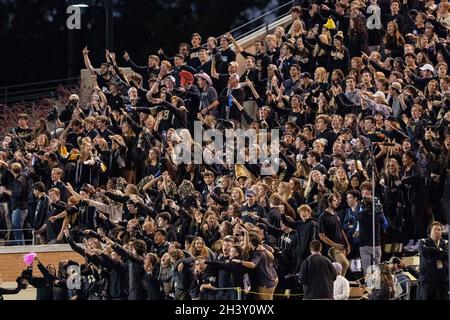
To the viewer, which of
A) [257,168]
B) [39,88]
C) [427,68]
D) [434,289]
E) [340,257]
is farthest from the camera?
[39,88]

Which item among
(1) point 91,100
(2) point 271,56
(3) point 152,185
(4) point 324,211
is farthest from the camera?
(1) point 91,100

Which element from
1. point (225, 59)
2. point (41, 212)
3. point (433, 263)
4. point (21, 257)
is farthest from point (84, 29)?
point (433, 263)

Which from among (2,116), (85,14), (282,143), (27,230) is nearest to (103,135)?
(27,230)

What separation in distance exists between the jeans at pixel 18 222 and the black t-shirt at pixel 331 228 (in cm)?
713

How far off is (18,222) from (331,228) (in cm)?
744

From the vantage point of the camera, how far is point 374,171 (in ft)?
82.1

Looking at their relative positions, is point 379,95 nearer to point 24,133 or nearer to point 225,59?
point 225,59

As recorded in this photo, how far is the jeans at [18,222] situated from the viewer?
29730 millimetres

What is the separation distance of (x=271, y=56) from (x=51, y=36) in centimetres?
1827

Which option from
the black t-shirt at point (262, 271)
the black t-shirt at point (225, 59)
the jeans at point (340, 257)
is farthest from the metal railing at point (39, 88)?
the black t-shirt at point (262, 271)

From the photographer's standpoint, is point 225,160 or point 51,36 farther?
point 51,36

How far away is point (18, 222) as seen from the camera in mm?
29828

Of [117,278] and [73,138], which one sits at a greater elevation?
[73,138]

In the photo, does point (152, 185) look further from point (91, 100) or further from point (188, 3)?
point (188, 3)
